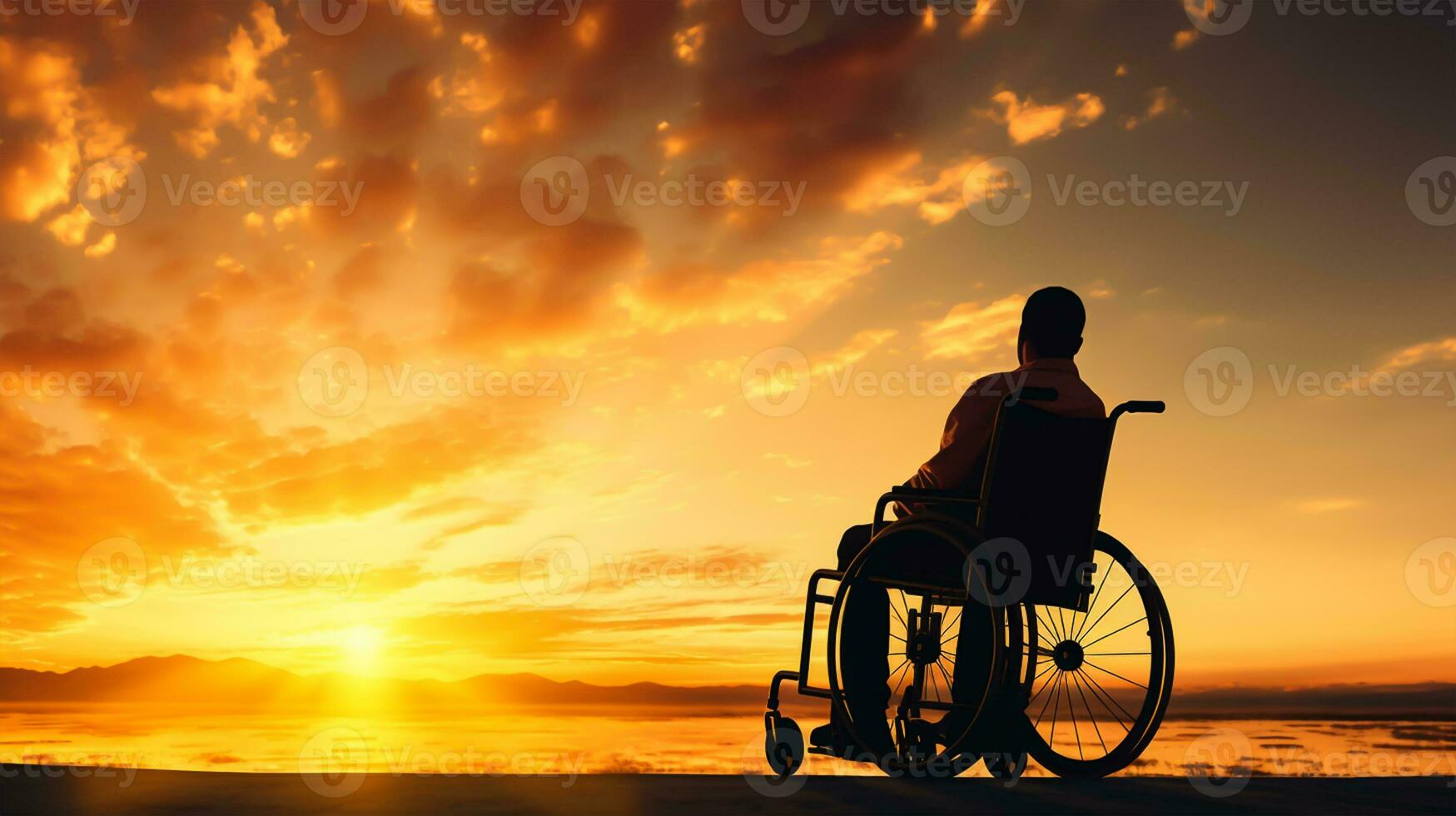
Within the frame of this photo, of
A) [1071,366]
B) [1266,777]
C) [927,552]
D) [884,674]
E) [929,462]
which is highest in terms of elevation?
[1071,366]

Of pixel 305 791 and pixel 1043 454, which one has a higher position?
pixel 1043 454

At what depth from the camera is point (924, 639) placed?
349cm

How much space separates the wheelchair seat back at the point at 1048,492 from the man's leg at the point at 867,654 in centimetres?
50

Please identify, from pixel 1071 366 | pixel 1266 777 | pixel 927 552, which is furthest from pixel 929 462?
pixel 1266 777

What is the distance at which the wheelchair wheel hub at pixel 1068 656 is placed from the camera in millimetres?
3533

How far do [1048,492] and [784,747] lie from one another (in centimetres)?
127

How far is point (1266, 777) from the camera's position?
3.55 m

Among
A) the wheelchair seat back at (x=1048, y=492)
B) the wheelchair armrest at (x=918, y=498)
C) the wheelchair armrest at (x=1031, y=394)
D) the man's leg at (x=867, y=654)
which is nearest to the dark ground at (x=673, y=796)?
the man's leg at (x=867, y=654)

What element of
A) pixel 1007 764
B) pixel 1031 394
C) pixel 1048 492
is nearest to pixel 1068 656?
pixel 1007 764

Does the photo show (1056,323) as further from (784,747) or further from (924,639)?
(784,747)

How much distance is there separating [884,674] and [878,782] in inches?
16.1

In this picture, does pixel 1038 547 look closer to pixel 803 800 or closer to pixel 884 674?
pixel 884 674

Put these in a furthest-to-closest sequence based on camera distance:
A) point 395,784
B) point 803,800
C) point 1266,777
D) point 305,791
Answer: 1. point 1266,777
2. point 395,784
3. point 305,791
4. point 803,800

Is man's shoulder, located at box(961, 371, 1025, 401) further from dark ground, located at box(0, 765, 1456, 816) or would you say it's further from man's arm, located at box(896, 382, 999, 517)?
dark ground, located at box(0, 765, 1456, 816)
